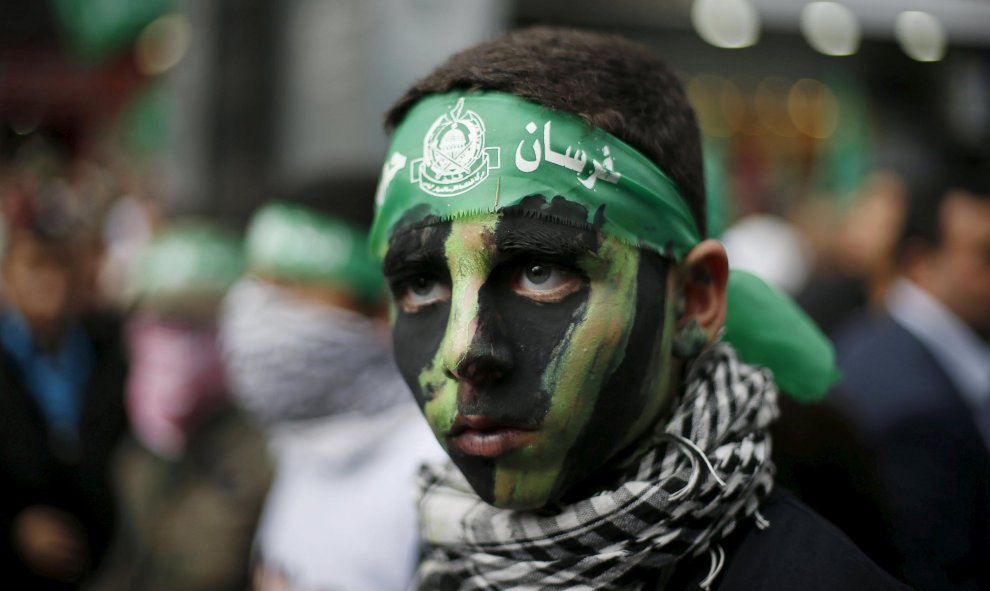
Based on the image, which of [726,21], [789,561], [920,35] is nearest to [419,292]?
[789,561]

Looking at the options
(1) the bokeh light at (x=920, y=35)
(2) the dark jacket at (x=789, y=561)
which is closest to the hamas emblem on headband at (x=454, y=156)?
(2) the dark jacket at (x=789, y=561)

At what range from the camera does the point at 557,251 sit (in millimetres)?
1592

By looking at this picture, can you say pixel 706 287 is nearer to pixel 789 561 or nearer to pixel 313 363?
pixel 789 561

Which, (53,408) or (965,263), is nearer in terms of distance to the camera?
(965,263)

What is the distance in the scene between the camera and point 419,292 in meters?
1.75

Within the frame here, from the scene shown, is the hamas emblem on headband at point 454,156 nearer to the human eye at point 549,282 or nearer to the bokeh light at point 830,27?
the human eye at point 549,282

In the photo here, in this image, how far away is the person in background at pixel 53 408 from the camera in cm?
396

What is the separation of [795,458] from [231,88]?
747 centimetres

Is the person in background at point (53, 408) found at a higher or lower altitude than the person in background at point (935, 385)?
lower

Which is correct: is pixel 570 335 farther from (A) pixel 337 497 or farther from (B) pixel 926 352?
(B) pixel 926 352

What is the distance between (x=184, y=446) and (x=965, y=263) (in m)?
3.28

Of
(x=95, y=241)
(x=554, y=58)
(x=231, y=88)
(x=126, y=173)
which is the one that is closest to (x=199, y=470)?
(x=554, y=58)

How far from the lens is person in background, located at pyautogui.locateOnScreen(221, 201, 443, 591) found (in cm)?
277

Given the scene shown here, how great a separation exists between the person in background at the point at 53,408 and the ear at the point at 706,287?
3.21 metres
